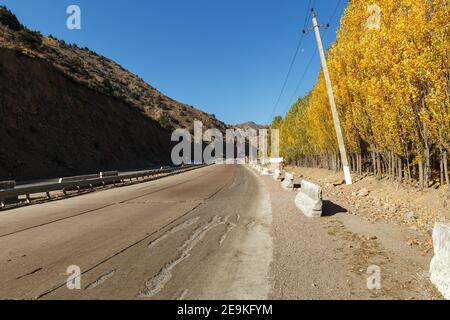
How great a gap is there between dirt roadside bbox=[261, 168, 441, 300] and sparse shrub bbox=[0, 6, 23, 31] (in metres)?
65.5

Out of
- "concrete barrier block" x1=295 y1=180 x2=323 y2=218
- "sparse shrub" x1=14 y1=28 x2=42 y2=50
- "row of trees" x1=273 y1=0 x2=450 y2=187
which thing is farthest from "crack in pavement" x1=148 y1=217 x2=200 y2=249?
"sparse shrub" x1=14 y1=28 x2=42 y2=50

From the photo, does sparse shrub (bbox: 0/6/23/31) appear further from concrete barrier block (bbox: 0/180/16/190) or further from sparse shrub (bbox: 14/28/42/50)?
concrete barrier block (bbox: 0/180/16/190)

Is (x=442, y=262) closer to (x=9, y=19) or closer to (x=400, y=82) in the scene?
(x=400, y=82)

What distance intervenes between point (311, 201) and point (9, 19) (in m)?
67.0

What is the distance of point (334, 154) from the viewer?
91.6ft

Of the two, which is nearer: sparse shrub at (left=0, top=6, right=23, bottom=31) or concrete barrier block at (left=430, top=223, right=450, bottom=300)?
concrete barrier block at (left=430, top=223, right=450, bottom=300)

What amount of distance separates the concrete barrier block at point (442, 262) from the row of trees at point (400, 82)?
6372 mm

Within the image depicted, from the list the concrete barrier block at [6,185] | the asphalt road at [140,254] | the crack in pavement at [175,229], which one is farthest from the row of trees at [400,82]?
the concrete barrier block at [6,185]

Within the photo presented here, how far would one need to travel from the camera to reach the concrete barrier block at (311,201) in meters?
10.4

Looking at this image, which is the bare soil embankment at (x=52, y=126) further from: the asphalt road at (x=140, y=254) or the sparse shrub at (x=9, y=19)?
the asphalt road at (x=140, y=254)

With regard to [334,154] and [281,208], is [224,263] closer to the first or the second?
[281,208]

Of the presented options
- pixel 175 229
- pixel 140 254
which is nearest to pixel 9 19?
pixel 175 229

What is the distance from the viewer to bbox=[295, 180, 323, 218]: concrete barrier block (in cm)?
1035

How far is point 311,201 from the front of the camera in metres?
10.7
